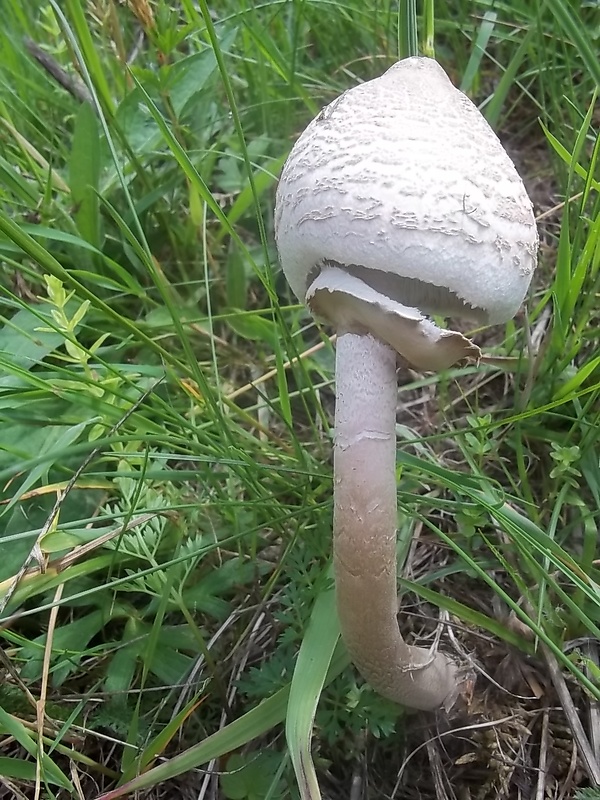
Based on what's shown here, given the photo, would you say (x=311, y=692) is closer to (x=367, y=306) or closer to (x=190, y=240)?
(x=367, y=306)

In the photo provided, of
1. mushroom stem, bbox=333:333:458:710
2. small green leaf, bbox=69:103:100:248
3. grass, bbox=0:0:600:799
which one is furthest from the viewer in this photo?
small green leaf, bbox=69:103:100:248

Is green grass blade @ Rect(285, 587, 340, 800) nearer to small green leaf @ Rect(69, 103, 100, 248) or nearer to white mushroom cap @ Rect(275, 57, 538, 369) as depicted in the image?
white mushroom cap @ Rect(275, 57, 538, 369)

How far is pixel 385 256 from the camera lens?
0.91 metres

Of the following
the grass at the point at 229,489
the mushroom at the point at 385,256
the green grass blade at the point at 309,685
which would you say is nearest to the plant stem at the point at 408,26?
the grass at the point at 229,489

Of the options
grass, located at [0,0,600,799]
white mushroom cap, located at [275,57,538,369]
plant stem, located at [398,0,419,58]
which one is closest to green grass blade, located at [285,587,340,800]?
grass, located at [0,0,600,799]

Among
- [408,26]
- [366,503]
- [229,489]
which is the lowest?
[229,489]

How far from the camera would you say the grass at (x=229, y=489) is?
1204 mm

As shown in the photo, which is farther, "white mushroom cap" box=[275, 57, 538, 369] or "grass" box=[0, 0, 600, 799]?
"grass" box=[0, 0, 600, 799]

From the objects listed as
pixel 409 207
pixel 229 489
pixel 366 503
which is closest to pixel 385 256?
pixel 409 207

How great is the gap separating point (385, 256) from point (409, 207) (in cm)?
7

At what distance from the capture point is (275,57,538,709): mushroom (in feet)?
2.96

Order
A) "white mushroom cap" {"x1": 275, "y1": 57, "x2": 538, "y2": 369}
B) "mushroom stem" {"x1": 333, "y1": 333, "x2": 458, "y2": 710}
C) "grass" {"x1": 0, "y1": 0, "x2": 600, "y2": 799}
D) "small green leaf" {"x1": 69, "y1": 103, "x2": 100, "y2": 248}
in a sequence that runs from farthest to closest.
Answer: "small green leaf" {"x1": 69, "y1": 103, "x2": 100, "y2": 248} < "grass" {"x1": 0, "y1": 0, "x2": 600, "y2": 799} < "mushroom stem" {"x1": 333, "y1": 333, "x2": 458, "y2": 710} < "white mushroom cap" {"x1": 275, "y1": 57, "x2": 538, "y2": 369}

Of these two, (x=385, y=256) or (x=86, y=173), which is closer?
(x=385, y=256)

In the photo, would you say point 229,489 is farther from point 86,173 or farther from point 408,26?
point 408,26
